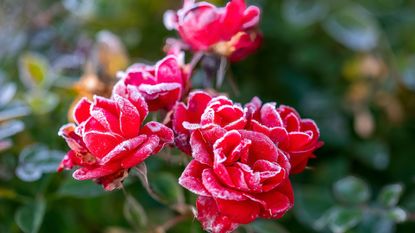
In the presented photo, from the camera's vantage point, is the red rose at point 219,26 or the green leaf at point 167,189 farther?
the green leaf at point 167,189

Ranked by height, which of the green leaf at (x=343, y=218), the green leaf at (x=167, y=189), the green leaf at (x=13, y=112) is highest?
the green leaf at (x=13, y=112)

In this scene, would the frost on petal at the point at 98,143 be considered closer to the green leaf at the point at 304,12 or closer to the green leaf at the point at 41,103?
the green leaf at the point at 41,103

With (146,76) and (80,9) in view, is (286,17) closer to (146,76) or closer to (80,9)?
(80,9)

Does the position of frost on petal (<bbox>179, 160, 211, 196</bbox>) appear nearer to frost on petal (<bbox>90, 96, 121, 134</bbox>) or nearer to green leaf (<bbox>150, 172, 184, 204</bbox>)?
frost on petal (<bbox>90, 96, 121, 134</bbox>)

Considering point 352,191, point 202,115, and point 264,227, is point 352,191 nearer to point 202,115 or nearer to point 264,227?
point 264,227

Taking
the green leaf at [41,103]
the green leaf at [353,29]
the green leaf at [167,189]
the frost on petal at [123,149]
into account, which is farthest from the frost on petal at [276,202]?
the green leaf at [353,29]

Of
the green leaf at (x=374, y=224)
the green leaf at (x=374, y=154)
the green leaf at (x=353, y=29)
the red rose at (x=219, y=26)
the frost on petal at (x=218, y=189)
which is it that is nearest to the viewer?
the frost on petal at (x=218, y=189)

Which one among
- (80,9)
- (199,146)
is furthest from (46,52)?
(199,146)
